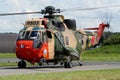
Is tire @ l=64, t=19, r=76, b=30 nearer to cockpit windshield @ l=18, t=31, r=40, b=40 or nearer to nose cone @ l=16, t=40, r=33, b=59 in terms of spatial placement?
cockpit windshield @ l=18, t=31, r=40, b=40

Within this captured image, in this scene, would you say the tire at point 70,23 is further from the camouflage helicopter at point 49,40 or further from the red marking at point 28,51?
the red marking at point 28,51

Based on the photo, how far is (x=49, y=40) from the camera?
3366 centimetres

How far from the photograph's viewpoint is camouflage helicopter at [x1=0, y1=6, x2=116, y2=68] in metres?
32.0

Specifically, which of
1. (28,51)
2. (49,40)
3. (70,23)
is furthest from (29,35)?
(70,23)

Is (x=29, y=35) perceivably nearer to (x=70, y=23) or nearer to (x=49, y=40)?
(x=49, y=40)

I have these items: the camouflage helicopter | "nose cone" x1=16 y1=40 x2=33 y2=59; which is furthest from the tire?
"nose cone" x1=16 y1=40 x2=33 y2=59

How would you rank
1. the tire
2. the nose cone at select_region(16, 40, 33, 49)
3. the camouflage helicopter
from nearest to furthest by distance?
the nose cone at select_region(16, 40, 33, 49), the camouflage helicopter, the tire

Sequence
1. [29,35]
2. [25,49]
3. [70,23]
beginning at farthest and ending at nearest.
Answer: [70,23]
[29,35]
[25,49]

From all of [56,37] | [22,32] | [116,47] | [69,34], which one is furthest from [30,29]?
[116,47]

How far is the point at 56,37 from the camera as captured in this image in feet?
113

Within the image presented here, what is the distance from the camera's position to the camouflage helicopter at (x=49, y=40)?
32.0 metres

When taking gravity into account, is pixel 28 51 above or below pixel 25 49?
below

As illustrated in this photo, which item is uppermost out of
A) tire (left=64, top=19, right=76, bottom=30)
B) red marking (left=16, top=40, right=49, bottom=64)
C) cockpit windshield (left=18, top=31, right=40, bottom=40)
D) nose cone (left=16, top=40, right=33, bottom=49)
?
tire (left=64, top=19, right=76, bottom=30)

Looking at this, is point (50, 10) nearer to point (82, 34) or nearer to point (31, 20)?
point (31, 20)
